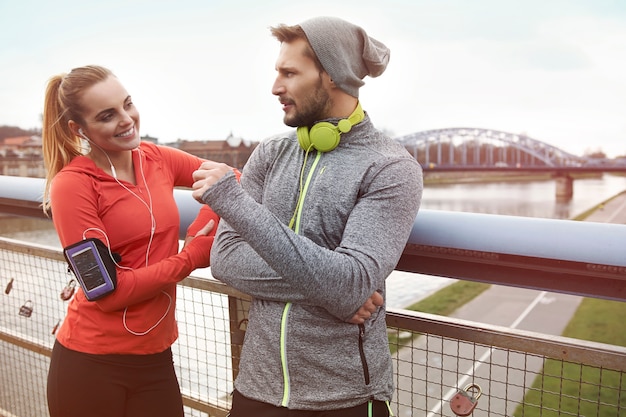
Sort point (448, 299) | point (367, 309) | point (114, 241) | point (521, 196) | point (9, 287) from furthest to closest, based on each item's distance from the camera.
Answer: point (521, 196) → point (448, 299) → point (9, 287) → point (114, 241) → point (367, 309)

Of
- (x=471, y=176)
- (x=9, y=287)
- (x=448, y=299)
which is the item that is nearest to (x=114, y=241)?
(x=9, y=287)

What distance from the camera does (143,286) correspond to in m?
1.37

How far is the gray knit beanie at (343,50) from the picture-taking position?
3.83 ft

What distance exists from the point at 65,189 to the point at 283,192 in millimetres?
538

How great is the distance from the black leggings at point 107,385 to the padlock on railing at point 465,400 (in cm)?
77

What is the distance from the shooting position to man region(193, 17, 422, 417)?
110 cm

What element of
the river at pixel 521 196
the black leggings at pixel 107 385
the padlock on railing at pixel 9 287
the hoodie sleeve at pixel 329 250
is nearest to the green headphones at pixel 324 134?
the hoodie sleeve at pixel 329 250

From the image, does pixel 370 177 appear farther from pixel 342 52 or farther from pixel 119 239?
pixel 119 239

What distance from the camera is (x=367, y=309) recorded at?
1.15m

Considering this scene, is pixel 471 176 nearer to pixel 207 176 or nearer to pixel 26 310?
pixel 26 310

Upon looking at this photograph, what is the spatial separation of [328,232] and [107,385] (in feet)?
2.50

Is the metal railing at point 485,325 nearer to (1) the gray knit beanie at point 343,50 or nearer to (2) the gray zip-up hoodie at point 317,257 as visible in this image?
(2) the gray zip-up hoodie at point 317,257

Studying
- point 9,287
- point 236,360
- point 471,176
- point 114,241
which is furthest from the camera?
point 471,176

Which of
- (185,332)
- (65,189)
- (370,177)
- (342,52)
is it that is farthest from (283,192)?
(185,332)
